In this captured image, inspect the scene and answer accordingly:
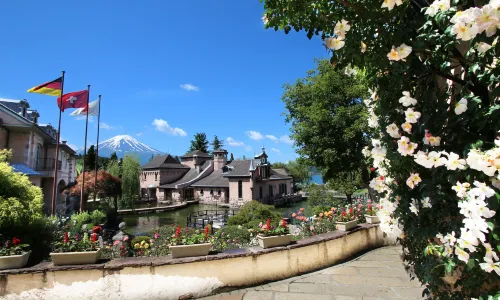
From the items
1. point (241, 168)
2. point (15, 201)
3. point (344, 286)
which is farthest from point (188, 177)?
point (344, 286)

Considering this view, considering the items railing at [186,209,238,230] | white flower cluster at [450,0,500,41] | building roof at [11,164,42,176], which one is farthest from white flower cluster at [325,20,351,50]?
building roof at [11,164,42,176]

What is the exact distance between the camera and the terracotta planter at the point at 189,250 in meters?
4.33

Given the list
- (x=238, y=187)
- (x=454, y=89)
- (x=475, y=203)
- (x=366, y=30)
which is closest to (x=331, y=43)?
(x=366, y=30)

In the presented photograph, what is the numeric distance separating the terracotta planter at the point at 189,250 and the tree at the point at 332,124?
10.2m

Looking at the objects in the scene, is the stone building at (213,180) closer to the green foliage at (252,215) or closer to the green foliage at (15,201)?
the green foliage at (252,215)

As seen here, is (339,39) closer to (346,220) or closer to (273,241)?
(273,241)

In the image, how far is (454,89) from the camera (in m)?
1.81

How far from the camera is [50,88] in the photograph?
1516cm

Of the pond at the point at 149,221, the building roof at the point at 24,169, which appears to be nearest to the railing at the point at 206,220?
the pond at the point at 149,221

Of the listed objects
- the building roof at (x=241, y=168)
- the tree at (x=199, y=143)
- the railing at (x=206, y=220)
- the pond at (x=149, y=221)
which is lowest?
the pond at (x=149, y=221)

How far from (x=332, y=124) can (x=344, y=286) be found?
33.3 ft

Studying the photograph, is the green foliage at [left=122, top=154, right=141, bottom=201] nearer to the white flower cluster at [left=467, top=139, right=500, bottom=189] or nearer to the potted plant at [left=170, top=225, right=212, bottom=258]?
the potted plant at [left=170, top=225, right=212, bottom=258]

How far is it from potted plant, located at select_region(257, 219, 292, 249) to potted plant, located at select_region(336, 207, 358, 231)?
5.81 ft

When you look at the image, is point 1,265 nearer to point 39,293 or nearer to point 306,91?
point 39,293
